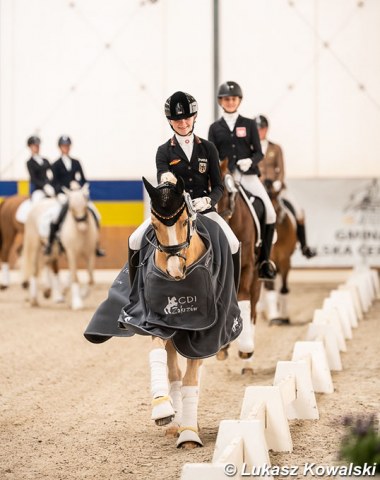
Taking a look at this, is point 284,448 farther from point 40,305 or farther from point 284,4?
point 284,4

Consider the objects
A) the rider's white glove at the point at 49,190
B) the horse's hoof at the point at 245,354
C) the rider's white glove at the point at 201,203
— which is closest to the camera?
the rider's white glove at the point at 201,203

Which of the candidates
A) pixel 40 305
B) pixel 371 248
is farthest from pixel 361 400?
pixel 371 248

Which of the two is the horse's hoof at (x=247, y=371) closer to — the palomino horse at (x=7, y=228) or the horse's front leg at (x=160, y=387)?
the horse's front leg at (x=160, y=387)

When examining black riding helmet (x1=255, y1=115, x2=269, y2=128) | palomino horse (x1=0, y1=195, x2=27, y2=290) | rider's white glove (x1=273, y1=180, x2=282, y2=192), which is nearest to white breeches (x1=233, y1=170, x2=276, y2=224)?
rider's white glove (x1=273, y1=180, x2=282, y2=192)

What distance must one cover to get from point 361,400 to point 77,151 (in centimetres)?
1218

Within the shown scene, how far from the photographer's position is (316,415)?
21.3 ft

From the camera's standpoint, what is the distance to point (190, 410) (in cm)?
576

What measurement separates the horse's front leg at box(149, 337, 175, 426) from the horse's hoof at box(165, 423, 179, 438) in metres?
0.54

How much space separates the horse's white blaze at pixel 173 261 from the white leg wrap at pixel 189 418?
71 centimetres

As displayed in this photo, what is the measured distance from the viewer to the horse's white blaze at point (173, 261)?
17.7ft

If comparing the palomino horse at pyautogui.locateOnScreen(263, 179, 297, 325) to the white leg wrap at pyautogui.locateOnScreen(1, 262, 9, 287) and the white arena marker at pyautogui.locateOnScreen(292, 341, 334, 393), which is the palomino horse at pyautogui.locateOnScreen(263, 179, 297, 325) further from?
the white leg wrap at pyautogui.locateOnScreen(1, 262, 9, 287)

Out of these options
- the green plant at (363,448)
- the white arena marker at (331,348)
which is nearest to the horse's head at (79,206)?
the white arena marker at (331,348)

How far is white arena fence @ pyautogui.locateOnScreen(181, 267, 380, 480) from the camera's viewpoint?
463cm

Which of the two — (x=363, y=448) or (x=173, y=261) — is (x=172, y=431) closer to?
(x=173, y=261)
